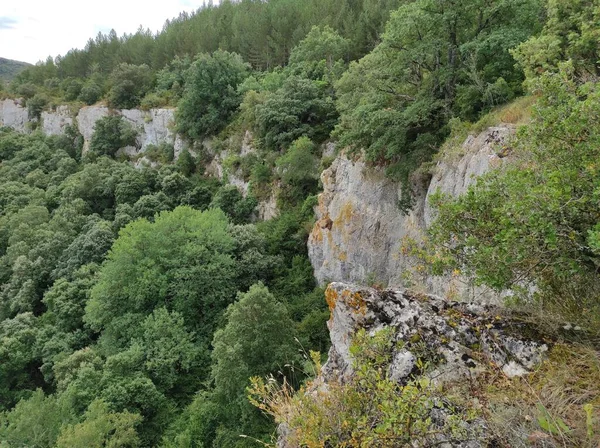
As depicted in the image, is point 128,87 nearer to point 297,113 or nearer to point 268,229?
point 297,113

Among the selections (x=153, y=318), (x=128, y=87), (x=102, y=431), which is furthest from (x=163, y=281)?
(x=128, y=87)

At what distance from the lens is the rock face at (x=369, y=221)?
13758 millimetres

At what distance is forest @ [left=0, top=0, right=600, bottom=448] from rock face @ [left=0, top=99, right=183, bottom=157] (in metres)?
4.32

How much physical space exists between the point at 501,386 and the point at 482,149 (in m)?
9.80

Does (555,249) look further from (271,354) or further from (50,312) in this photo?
(50,312)

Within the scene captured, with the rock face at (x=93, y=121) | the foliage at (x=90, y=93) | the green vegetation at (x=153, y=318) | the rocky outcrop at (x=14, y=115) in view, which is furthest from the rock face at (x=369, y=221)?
the rocky outcrop at (x=14, y=115)

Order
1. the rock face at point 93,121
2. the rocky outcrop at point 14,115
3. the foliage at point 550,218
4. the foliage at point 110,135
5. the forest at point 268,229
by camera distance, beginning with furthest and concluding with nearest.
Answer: the rocky outcrop at point 14,115
the foliage at point 110,135
the rock face at point 93,121
the forest at point 268,229
the foliage at point 550,218

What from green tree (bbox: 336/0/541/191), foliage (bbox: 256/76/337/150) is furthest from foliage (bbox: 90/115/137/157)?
green tree (bbox: 336/0/541/191)

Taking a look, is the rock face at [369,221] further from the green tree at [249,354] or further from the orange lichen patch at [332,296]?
the orange lichen patch at [332,296]

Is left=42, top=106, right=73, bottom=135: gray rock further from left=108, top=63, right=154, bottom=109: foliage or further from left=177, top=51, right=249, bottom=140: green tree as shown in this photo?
left=177, top=51, right=249, bottom=140: green tree

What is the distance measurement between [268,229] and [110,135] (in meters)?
33.7

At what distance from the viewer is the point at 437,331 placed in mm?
4766

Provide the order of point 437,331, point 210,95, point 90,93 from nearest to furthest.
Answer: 1. point 437,331
2. point 210,95
3. point 90,93

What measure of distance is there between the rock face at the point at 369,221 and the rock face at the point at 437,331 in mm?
7904
